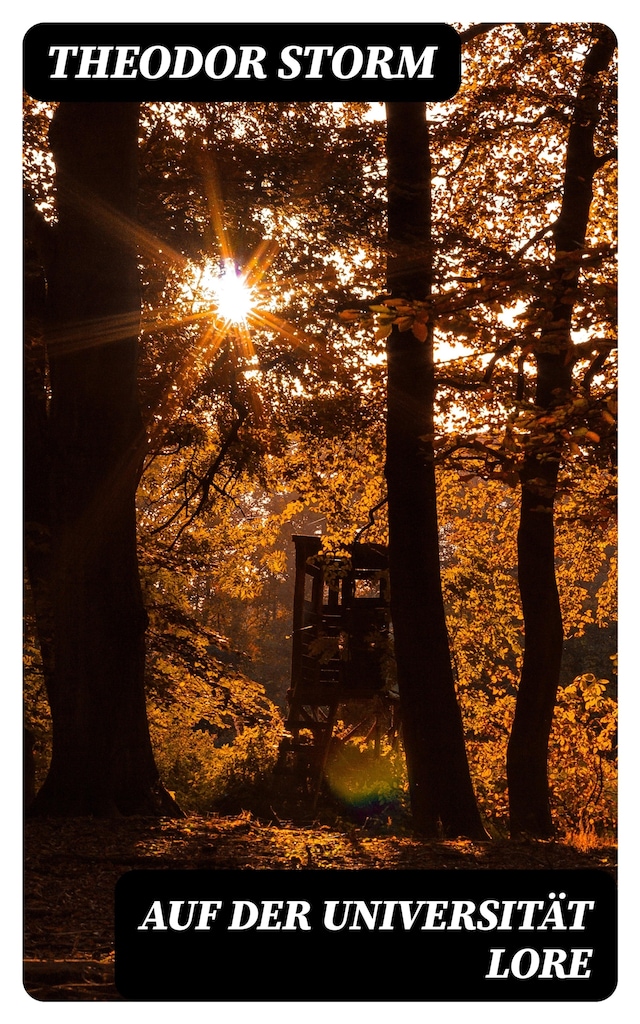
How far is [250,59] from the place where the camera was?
4176 mm

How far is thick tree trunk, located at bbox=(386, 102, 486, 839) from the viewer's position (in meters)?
8.64

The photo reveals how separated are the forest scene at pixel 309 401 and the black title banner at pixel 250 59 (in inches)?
39.6

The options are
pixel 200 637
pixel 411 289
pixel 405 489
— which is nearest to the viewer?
pixel 411 289

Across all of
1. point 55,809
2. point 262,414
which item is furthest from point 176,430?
point 55,809

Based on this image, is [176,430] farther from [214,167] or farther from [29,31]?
[29,31]

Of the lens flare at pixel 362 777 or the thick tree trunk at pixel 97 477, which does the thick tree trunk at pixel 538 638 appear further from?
the lens flare at pixel 362 777

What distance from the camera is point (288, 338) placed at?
33.3 feet

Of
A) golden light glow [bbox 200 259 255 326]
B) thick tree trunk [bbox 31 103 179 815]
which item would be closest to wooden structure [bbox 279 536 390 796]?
golden light glow [bbox 200 259 255 326]

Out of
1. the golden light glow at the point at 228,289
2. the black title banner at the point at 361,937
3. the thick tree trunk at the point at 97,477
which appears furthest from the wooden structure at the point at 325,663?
the black title banner at the point at 361,937

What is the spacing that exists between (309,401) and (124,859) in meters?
6.69

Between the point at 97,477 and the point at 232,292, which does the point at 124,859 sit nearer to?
the point at 97,477

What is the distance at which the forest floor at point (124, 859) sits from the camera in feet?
12.1

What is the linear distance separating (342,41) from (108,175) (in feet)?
13.4

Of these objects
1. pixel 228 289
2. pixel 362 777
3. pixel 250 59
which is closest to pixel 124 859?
pixel 250 59
